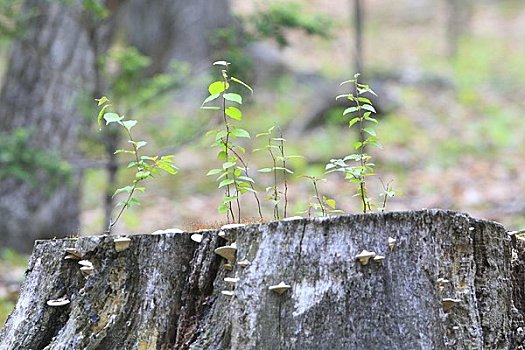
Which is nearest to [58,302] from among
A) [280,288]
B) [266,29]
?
[280,288]

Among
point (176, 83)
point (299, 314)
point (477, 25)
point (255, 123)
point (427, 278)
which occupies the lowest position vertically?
point (299, 314)

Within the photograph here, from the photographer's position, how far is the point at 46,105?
7.10m

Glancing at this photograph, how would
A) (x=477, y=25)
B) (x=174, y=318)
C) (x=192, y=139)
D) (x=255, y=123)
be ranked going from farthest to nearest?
1. (x=477, y=25)
2. (x=255, y=123)
3. (x=192, y=139)
4. (x=174, y=318)

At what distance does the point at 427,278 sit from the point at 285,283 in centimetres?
51

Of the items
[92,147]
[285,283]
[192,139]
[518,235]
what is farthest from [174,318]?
[92,147]

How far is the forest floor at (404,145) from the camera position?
8.22 m

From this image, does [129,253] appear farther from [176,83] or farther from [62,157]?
[62,157]

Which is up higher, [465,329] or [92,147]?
[92,147]

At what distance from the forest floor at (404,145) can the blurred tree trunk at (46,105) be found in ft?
1.04

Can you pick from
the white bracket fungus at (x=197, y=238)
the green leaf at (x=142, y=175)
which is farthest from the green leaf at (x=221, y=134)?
the white bracket fungus at (x=197, y=238)

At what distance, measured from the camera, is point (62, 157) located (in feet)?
22.5

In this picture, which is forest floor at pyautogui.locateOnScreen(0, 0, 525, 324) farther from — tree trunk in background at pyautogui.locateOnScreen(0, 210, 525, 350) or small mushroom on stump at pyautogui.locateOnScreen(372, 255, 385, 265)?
small mushroom on stump at pyautogui.locateOnScreen(372, 255, 385, 265)

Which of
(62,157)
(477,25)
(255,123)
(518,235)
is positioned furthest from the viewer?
(477,25)

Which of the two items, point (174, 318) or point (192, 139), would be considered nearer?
point (174, 318)
